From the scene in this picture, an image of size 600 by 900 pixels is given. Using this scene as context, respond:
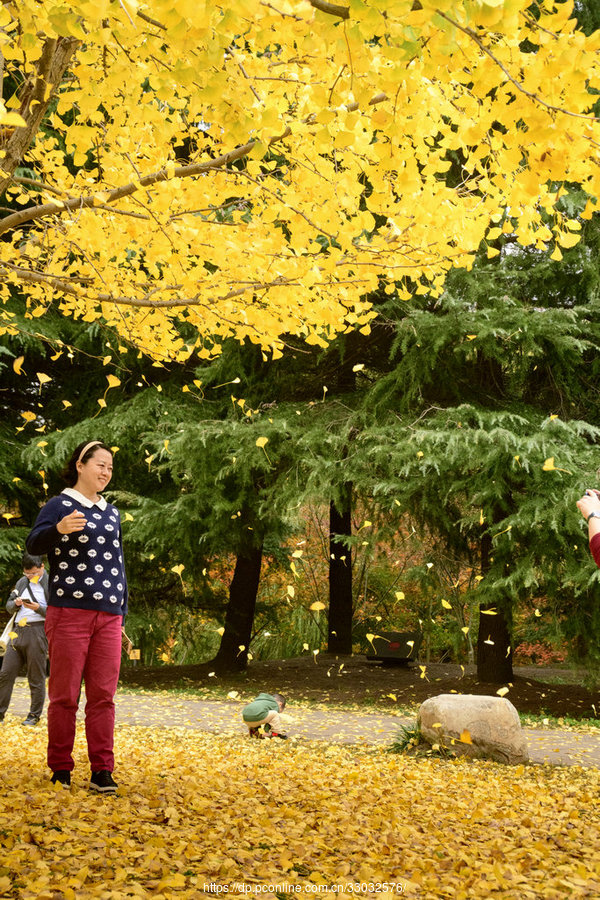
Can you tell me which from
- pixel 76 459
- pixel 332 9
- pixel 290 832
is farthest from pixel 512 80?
pixel 290 832

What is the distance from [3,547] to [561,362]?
294 inches

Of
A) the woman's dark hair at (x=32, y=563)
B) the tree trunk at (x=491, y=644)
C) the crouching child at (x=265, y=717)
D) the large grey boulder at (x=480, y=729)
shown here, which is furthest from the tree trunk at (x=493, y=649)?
the woman's dark hair at (x=32, y=563)

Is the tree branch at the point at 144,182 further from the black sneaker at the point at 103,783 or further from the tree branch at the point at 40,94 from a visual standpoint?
the black sneaker at the point at 103,783

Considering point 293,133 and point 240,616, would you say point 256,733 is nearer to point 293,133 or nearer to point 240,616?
point 293,133

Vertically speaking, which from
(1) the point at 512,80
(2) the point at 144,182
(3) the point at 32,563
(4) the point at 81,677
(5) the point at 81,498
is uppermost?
(2) the point at 144,182

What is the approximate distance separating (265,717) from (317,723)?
1284mm

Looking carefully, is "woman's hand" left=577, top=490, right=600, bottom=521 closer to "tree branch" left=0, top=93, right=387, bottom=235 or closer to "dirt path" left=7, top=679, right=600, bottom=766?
"tree branch" left=0, top=93, right=387, bottom=235

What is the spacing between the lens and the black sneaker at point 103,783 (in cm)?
348

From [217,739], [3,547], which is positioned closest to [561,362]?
[217,739]

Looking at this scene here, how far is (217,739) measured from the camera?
6.25 m

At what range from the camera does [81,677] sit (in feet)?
11.4

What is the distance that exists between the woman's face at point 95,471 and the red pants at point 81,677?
0.60 m

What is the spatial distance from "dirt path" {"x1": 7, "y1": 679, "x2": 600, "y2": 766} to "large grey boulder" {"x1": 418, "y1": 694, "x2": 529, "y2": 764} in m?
0.35

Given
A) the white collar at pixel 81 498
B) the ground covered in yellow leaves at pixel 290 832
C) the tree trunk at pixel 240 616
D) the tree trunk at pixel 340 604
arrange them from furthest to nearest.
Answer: the tree trunk at pixel 340 604
the tree trunk at pixel 240 616
the white collar at pixel 81 498
the ground covered in yellow leaves at pixel 290 832
